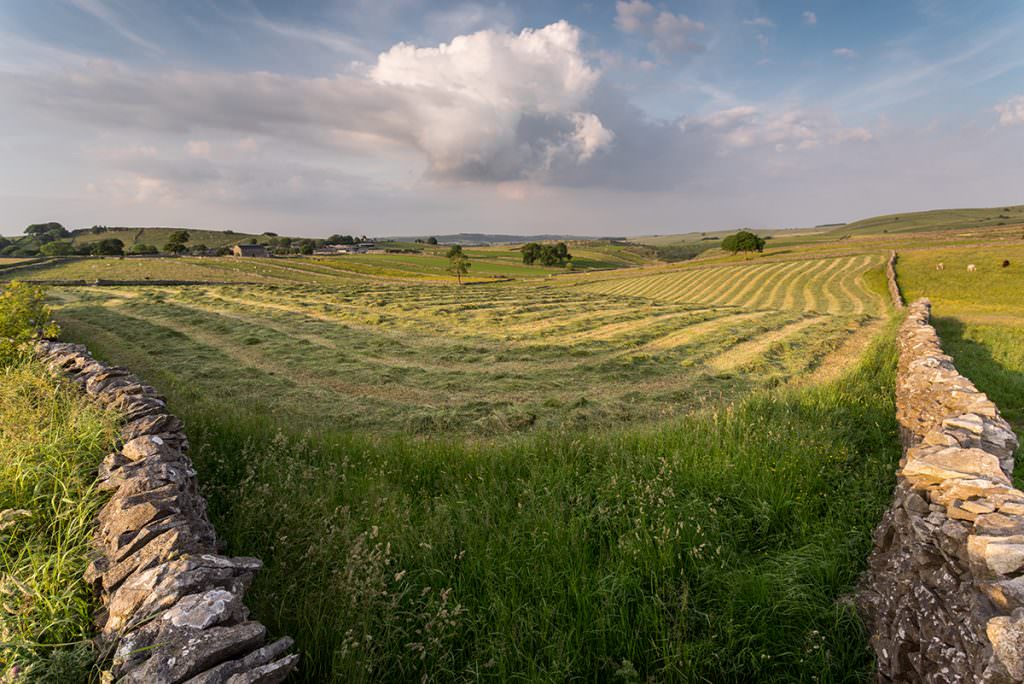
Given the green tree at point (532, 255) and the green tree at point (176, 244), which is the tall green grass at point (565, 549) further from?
the green tree at point (176, 244)

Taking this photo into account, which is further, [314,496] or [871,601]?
[314,496]

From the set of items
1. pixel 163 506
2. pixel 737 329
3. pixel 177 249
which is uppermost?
pixel 177 249

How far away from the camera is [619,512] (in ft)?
16.0

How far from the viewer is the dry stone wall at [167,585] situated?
2.49 meters

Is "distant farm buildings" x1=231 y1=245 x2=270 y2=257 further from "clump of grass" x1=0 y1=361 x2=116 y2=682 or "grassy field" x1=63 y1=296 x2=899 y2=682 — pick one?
"grassy field" x1=63 y1=296 x2=899 y2=682

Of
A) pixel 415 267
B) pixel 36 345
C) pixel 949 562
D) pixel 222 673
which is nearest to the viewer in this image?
pixel 222 673

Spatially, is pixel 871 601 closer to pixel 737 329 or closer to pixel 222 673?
pixel 222 673

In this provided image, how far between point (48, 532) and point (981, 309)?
39.7 metres

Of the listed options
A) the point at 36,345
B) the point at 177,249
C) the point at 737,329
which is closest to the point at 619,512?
the point at 36,345

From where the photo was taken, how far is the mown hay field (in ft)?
39.9

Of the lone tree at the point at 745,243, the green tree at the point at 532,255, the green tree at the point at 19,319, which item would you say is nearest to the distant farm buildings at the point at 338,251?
the green tree at the point at 532,255

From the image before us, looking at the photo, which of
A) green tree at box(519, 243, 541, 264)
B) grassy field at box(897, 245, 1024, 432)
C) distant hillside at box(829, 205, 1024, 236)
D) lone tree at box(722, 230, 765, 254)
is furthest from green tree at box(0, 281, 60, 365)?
distant hillside at box(829, 205, 1024, 236)

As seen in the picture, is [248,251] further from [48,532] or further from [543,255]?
[48,532]

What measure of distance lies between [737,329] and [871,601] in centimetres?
2273
